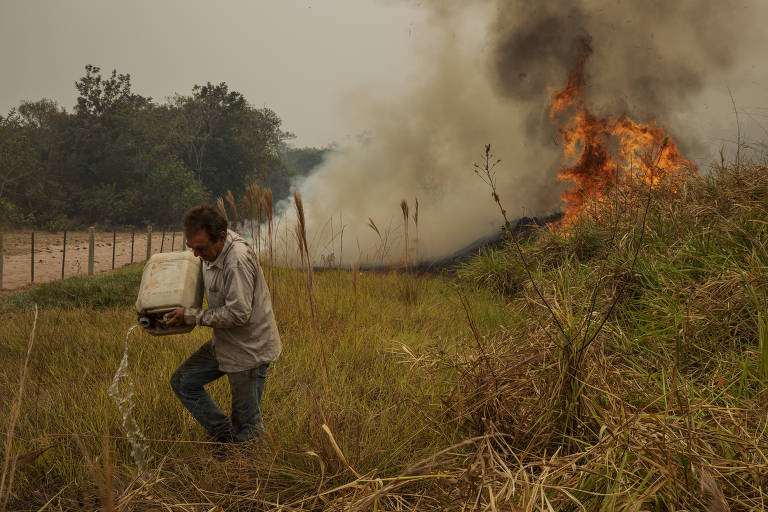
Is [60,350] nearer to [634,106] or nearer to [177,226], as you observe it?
[634,106]

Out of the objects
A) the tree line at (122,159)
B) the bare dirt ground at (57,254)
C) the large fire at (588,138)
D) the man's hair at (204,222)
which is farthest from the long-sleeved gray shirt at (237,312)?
the tree line at (122,159)

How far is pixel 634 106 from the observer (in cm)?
1004

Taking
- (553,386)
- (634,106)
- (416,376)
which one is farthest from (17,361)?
(634,106)

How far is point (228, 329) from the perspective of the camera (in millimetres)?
2682

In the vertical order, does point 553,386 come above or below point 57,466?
above

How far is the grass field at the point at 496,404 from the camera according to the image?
5.27 ft

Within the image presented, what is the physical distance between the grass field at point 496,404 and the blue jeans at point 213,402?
129 mm

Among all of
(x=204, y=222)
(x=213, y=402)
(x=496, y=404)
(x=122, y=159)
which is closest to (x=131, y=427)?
(x=213, y=402)

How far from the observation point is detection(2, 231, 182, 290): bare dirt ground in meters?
14.5

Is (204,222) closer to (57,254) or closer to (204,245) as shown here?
(204,245)

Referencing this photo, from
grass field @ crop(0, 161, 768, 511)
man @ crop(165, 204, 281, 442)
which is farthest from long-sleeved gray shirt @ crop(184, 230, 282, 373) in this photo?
grass field @ crop(0, 161, 768, 511)

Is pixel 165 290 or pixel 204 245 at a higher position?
pixel 204 245

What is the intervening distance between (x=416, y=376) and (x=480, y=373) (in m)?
0.87

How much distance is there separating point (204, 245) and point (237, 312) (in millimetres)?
433
